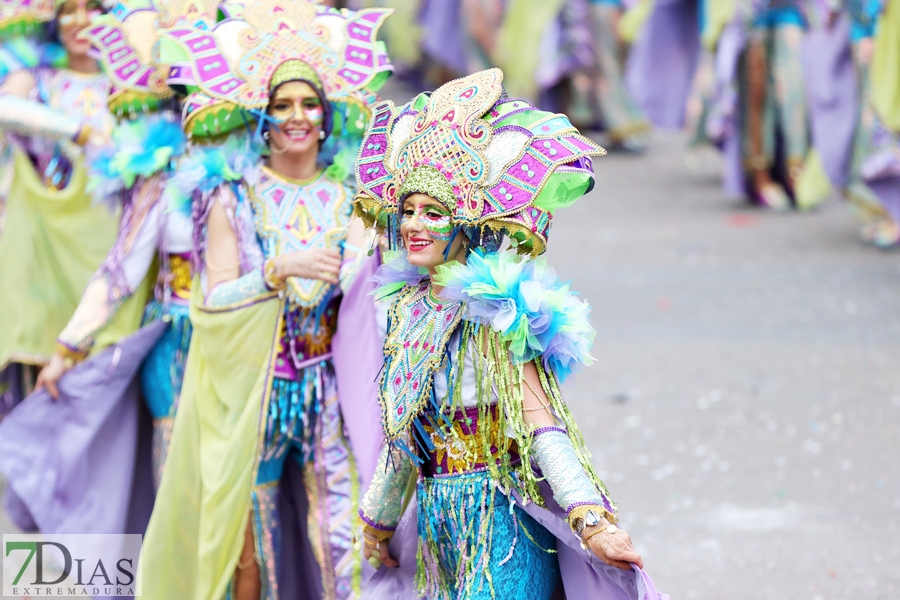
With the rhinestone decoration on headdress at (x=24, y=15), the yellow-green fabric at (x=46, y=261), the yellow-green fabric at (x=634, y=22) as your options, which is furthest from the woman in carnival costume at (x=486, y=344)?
the yellow-green fabric at (x=634, y=22)

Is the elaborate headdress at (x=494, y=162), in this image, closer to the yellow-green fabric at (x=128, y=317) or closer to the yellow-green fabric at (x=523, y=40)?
the yellow-green fabric at (x=128, y=317)

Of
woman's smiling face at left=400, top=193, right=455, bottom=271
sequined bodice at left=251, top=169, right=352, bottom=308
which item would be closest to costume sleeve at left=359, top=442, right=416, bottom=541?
woman's smiling face at left=400, top=193, right=455, bottom=271

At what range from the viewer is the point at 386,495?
2.90 meters

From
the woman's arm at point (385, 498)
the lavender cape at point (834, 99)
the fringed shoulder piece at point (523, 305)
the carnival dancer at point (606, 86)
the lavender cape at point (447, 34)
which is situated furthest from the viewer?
the lavender cape at point (447, 34)

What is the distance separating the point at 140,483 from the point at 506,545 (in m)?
2.02

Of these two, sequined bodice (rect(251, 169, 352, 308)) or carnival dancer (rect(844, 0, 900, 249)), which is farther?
carnival dancer (rect(844, 0, 900, 249))

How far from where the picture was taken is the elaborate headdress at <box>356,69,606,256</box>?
2.56 meters

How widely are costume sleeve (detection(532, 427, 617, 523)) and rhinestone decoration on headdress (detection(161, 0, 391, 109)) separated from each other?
4.78ft

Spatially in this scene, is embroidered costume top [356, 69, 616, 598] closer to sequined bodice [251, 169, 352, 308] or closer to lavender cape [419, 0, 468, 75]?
sequined bodice [251, 169, 352, 308]

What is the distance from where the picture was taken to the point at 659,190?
35.2 ft

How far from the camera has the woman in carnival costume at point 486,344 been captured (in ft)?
8.38

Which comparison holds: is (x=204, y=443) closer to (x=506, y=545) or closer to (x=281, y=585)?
(x=281, y=585)

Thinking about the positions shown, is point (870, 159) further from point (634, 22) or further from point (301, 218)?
point (301, 218)

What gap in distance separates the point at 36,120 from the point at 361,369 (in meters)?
2.09
